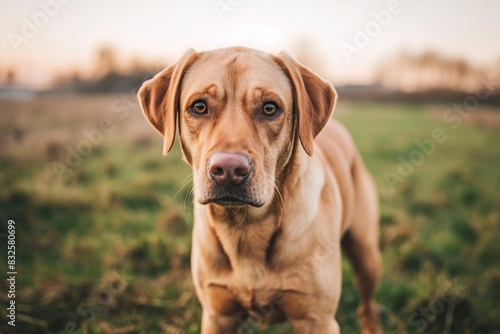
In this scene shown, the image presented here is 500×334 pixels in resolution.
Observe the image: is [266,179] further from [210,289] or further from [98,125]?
[98,125]

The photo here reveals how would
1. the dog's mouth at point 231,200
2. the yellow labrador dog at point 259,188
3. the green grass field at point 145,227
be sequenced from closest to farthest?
the dog's mouth at point 231,200 → the yellow labrador dog at point 259,188 → the green grass field at point 145,227

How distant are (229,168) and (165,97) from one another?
93cm

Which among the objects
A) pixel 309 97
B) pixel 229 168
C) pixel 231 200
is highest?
pixel 309 97

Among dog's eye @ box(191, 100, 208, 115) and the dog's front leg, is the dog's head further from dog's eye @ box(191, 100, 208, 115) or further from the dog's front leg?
the dog's front leg

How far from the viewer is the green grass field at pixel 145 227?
13.8 ft

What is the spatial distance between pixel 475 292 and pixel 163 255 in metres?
3.13

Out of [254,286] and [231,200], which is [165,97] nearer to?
[231,200]

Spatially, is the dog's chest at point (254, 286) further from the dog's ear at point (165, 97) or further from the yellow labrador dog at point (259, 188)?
the dog's ear at point (165, 97)

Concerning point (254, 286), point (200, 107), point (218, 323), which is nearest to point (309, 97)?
point (200, 107)

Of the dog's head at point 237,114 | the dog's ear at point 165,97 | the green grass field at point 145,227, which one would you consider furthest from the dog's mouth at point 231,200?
the dog's ear at point 165,97

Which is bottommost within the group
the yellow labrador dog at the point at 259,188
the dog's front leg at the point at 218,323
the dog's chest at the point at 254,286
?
the dog's front leg at the point at 218,323

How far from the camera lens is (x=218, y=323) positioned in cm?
329

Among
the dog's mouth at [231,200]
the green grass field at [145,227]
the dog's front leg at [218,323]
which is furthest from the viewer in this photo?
the green grass field at [145,227]

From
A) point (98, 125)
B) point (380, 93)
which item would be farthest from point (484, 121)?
point (98, 125)
